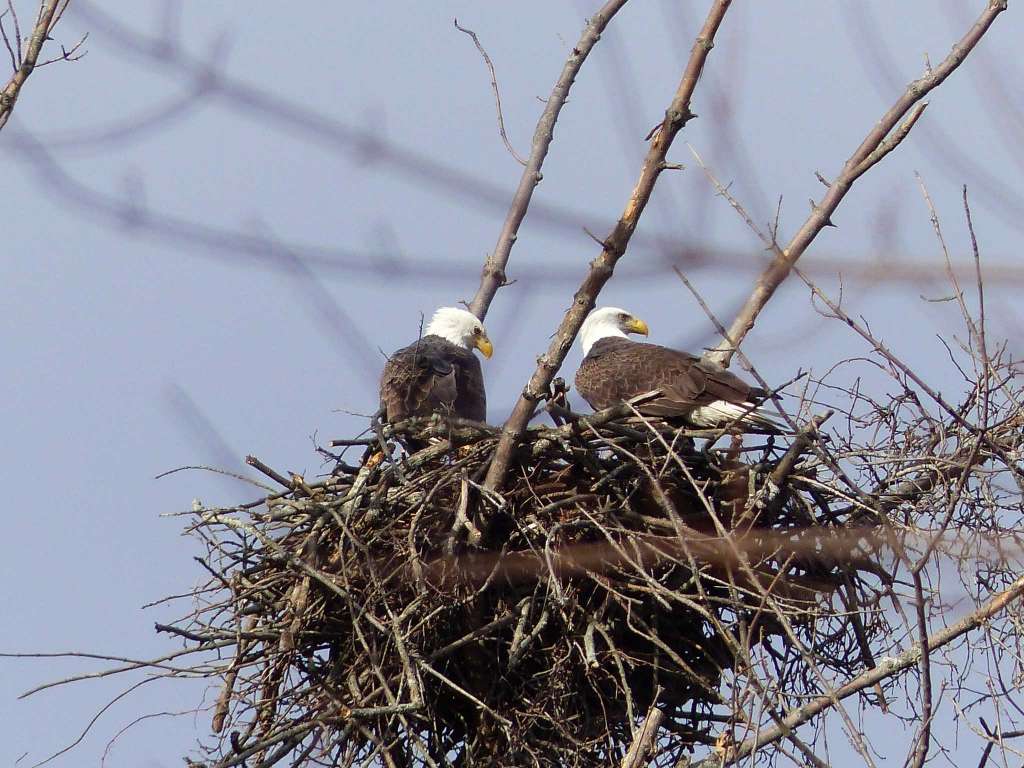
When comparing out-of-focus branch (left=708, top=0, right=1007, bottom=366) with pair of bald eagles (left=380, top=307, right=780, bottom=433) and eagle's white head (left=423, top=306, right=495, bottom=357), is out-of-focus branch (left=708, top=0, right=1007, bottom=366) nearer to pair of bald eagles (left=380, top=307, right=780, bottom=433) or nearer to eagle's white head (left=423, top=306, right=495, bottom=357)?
pair of bald eagles (left=380, top=307, right=780, bottom=433)

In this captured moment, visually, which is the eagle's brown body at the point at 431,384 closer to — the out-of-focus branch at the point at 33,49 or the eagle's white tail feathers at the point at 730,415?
the eagle's white tail feathers at the point at 730,415

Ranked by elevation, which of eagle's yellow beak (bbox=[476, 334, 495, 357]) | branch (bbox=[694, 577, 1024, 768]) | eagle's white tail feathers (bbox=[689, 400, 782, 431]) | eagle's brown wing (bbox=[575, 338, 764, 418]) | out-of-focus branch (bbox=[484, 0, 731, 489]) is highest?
eagle's yellow beak (bbox=[476, 334, 495, 357])

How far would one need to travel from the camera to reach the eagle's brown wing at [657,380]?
645 centimetres

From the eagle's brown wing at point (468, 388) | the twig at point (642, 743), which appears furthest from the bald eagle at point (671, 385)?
the twig at point (642, 743)

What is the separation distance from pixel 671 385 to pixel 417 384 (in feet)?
4.64

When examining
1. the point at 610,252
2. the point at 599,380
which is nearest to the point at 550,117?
the point at 599,380

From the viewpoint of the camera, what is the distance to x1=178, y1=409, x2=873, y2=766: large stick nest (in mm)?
5387

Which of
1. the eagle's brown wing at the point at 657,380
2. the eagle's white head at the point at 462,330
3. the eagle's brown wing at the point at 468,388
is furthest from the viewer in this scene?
the eagle's white head at the point at 462,330

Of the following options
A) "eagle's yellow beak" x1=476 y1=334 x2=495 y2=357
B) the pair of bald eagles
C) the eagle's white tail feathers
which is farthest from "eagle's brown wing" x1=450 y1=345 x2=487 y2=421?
the eagle's white tail feathers

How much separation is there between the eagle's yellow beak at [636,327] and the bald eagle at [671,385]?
0.71 m

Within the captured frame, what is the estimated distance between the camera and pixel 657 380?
6809 mm

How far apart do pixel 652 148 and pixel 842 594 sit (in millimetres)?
2217

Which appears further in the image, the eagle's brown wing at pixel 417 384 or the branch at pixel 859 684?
the eagle's brown wing at pixel 417 384

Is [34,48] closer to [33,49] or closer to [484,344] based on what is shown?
[33,49]
